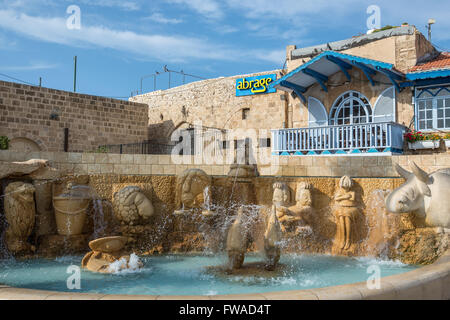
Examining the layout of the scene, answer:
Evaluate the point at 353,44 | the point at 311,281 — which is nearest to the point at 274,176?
the point at 311,281

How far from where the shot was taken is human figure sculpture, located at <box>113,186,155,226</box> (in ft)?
24.2

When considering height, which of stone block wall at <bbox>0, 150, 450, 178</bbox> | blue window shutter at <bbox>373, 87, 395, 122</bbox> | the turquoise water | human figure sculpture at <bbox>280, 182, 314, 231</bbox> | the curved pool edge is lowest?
the turquoise water

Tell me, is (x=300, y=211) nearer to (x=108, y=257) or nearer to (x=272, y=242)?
(x=272, y=242)

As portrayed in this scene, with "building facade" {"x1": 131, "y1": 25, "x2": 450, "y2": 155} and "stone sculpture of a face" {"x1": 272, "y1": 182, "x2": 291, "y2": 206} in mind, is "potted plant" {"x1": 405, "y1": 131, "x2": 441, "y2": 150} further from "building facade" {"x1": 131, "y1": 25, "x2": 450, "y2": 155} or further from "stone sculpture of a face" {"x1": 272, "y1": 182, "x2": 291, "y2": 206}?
"stone sculpture of a face" {"x1": 272, "y1": 182, "x2": 291, "y2": 206}

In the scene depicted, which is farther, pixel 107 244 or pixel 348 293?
pixel 107 244

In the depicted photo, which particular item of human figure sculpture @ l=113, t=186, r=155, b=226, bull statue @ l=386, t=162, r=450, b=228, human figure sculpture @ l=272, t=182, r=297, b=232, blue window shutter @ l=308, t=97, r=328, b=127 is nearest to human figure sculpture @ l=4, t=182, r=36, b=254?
human figure sculpture @ l=113, t=186, r=155, b=226

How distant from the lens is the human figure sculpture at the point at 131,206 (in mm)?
7367

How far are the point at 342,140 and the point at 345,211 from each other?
560cm

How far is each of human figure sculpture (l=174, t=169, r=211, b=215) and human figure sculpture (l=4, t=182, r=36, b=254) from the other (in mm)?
2655

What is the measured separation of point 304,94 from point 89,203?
10.2 m

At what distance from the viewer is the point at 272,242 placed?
5707 millimetres

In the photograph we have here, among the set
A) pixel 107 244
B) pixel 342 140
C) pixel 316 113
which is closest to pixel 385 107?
pixel 342 140

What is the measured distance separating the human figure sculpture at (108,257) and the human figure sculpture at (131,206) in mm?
710

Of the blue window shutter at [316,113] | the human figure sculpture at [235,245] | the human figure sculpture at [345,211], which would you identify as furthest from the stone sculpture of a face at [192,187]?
the blue window shutter at [316,113]
